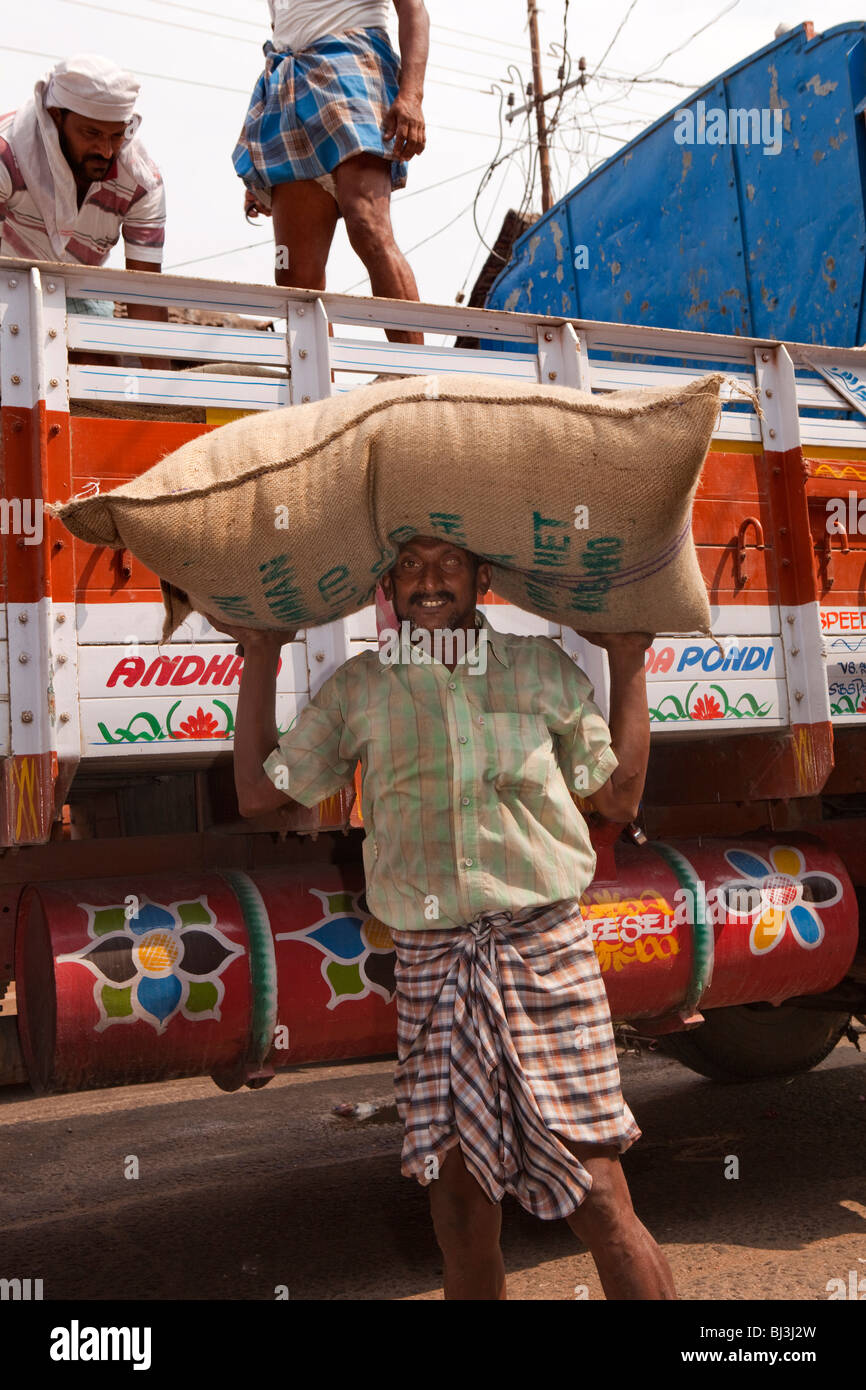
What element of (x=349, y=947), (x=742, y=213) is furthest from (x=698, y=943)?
(x=742, y=213)

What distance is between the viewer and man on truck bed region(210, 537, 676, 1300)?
7.22 feet

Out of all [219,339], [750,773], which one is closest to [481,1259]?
[750,773]

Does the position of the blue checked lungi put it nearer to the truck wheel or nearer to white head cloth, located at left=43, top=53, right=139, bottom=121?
white head cloth, located at left=43, top=53, right=139, bottom=121

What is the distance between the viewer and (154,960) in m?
2.78

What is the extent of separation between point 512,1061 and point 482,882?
0.30 meters

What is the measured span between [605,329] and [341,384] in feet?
2.33

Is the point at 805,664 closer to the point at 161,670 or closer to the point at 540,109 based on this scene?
the point at 161,670

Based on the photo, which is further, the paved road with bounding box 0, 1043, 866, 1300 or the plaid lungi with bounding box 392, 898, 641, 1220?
the paved road with bounding box 0, 1043, 866, 1300

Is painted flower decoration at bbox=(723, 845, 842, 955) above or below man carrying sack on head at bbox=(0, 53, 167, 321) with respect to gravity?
below

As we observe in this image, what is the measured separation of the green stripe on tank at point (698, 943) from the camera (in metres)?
3.29

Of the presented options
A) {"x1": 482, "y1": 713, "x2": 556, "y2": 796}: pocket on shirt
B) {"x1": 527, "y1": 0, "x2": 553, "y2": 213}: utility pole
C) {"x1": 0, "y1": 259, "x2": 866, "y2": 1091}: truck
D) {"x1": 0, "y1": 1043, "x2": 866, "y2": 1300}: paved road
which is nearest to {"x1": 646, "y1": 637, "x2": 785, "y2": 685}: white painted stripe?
{"x1": 0, "y1": 259, "x2": 866, "y2": 1091}: truck

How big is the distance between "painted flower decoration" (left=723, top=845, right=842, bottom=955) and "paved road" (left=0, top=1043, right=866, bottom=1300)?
0.84 metres

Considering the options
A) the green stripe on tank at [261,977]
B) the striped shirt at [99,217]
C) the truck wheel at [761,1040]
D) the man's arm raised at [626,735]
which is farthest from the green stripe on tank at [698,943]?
the striped shirt at [99,217]
